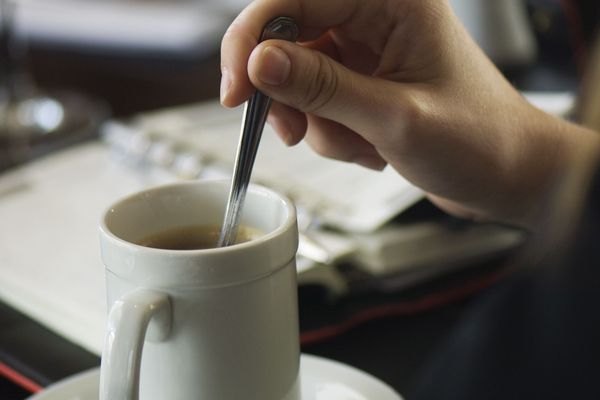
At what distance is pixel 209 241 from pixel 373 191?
0.99 ft

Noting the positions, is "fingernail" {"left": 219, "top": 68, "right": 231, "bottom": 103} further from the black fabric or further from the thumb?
the black fabric

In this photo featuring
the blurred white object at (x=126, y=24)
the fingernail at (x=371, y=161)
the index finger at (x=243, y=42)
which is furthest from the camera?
the blurred white object at (x=126, y=24)

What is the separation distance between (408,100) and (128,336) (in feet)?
0.73

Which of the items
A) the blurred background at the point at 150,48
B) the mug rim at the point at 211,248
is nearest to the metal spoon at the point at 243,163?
the mug rim at the point at 211,248

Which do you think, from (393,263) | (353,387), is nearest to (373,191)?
(393,263)

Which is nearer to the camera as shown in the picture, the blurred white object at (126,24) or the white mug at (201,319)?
the white mug at (201,319)

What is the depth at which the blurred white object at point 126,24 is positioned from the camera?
163 cm

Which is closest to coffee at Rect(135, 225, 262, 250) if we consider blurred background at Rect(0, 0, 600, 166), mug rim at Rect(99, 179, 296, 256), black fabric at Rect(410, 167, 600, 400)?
mug rim at Rect(99, 179, 296, 256)

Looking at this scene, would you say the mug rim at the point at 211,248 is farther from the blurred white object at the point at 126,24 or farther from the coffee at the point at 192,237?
the blurred white object at the point at 126,24

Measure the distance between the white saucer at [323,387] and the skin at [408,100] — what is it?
14 centimetres

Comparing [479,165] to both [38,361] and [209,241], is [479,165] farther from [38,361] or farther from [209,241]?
[38,361]

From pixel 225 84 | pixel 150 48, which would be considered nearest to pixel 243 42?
pixel 225 84

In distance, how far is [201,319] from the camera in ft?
1.13

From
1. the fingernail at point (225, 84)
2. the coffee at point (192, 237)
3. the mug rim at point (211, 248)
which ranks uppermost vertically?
the fingernail at point (225, 84)
